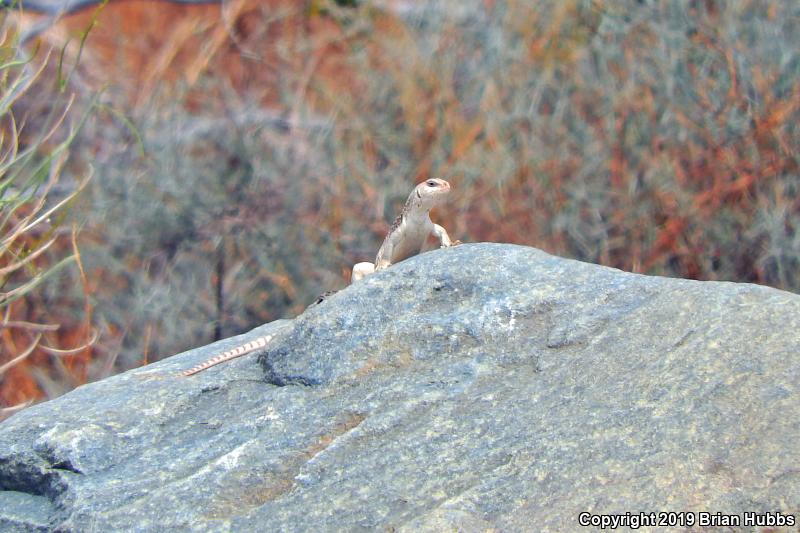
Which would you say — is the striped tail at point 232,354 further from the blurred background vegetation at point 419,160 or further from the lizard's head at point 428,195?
the blurred background vegetation at point 419,160

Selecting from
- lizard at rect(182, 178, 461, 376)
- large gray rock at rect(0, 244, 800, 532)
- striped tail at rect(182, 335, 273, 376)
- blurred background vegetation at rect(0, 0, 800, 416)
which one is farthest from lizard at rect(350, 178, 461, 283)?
blurred background vegetation at rect(0, 0, 800, 416)

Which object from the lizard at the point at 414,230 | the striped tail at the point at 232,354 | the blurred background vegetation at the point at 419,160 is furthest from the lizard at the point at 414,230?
the blurred background vegetation at the point at 419,160

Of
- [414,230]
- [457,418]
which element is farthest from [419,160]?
[457,418]

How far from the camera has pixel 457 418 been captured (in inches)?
148

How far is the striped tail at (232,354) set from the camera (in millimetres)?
4617

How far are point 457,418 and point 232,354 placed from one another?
49.5 inches

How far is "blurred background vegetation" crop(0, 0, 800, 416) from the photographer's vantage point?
26.8 ft

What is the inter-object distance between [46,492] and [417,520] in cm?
145

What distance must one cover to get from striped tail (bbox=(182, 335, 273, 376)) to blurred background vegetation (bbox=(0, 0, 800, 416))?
11.1 feet

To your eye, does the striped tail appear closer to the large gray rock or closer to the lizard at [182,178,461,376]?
the large gray rock

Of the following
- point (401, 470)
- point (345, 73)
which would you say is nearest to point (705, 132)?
point (345, 73)

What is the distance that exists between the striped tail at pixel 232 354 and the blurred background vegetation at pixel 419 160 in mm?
3398

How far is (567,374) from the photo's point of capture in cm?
381

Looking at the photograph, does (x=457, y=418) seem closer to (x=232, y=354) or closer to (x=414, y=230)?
(x=232, y=354)
